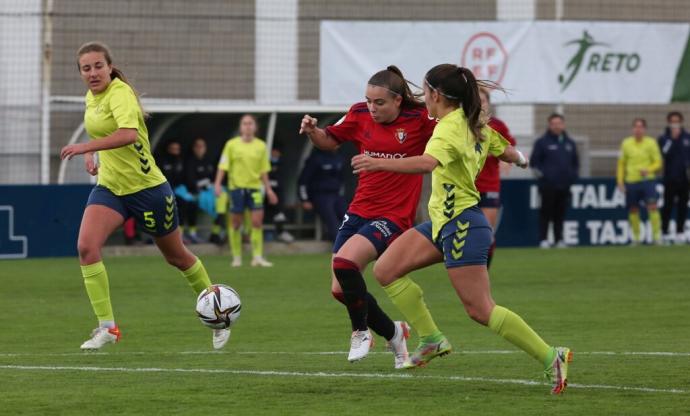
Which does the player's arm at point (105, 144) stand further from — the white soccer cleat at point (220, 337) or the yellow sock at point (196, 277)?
the white soccer cleat at point (220, 337)

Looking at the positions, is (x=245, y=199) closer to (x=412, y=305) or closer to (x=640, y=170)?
(x=640, y=170)

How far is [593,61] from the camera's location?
82.0ft

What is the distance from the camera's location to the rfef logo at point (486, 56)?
79.2 ft

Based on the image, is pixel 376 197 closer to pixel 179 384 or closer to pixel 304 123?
pixel 304 123

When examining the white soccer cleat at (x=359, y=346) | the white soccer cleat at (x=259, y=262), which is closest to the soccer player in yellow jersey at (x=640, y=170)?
the white soccer cleat at (x=259, y=262)

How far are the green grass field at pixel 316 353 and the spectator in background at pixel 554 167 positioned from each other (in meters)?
5.32

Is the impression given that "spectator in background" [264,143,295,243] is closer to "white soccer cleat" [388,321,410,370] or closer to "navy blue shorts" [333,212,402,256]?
"navy blue shorts" [333,212,402,256]

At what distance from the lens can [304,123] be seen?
30.6 ft

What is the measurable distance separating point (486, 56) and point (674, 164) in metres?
3.85

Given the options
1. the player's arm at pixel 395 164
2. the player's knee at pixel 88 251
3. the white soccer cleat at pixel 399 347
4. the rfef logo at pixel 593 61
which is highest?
the rfef logo at pixel 593 61

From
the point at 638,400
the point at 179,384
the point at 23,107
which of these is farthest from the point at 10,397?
the point at 23,107

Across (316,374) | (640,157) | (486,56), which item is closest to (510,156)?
(316,374)

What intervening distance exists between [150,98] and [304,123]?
15541mm

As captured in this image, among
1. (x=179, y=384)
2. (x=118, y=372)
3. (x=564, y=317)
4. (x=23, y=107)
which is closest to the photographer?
(x=179, y=384)
